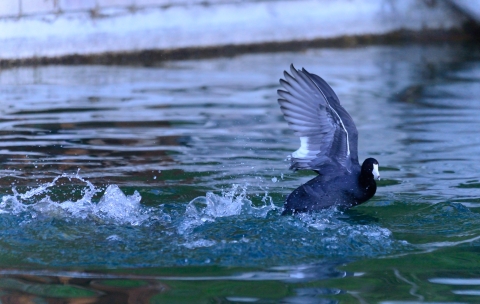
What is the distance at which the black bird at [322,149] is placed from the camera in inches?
163

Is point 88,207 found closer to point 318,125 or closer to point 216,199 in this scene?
point 216,199

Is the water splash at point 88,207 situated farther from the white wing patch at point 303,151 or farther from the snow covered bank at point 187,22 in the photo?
the snow covered bank at point 187,22

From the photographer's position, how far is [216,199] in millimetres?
4277

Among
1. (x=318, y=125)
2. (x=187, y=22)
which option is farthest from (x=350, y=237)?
(x=187, y=22)

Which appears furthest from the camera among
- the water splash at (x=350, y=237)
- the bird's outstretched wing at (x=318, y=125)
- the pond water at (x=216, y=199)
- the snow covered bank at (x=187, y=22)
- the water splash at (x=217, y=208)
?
the snow covered bank at (x=187, y=22)

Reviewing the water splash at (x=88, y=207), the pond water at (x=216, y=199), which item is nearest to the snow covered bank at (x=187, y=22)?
the pond water at (x=216, y=199)

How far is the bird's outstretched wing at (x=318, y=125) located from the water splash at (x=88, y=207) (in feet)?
3.01

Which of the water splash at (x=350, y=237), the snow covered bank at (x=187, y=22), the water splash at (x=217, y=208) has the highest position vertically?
the snow covered bank at (x=187, y=22)

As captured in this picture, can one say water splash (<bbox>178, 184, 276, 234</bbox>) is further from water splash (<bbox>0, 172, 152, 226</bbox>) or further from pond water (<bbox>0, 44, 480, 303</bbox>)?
water splash (<bbox>0, 172, 152, 226</bbox>)

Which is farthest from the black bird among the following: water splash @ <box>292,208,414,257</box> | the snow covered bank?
the snow covered bank

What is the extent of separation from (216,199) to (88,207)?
2.34 ft

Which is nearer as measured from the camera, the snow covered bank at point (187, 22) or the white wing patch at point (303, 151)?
the white wing patch at point (303, 151)

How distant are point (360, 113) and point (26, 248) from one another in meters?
4.36

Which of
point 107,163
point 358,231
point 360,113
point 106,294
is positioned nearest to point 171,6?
point 360,113
